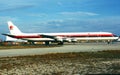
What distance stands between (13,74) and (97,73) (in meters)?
4.60

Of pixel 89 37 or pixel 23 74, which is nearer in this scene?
pixel 23 74

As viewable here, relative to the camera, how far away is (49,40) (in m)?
108

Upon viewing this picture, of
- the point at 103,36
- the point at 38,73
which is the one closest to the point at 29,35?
the point at 103,36

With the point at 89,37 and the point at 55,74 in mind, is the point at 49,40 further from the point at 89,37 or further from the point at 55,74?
the point at 55,74

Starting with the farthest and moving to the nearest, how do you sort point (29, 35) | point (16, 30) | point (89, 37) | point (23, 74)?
1. point (16, 30)
2. point (29, 35)
3. point (89, 37)
4. point (23, 74)

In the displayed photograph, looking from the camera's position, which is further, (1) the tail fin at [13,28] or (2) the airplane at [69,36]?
(1) the tail fin at [13,28]

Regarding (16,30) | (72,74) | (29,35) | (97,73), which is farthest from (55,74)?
(16,30)

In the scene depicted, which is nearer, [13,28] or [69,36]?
[69,36]

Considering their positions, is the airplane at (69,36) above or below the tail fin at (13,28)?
below

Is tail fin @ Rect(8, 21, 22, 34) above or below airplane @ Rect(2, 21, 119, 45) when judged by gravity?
above

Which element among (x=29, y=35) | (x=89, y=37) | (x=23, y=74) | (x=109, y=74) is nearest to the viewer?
(x=109, y=74)

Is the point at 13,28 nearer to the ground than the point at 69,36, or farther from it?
farther from it

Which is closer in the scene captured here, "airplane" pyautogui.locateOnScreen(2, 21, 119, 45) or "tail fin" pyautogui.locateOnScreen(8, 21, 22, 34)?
"airplane" pyautogui.locateOnScreen(2, 21, 119, 45)

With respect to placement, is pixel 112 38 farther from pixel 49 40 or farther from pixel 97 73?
pixel 97 73
